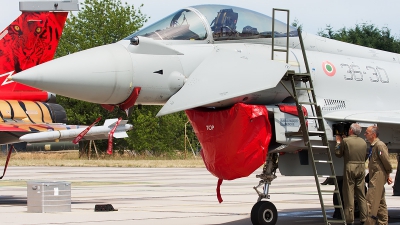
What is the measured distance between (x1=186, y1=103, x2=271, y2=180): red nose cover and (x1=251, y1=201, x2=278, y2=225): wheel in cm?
76

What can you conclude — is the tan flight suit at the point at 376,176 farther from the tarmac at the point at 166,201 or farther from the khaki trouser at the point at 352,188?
the tarmac at the point at 166,201

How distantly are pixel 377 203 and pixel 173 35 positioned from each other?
12.3ft

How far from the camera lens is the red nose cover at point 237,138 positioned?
395 inches

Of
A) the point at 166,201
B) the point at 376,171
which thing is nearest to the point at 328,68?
the point at 376,171

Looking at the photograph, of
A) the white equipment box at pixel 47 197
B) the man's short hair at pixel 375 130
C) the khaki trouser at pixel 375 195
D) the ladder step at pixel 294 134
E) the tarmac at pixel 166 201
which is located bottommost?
the tarmac at pixel 166 201

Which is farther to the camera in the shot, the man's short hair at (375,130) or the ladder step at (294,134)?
the man's short hair at (375,130)

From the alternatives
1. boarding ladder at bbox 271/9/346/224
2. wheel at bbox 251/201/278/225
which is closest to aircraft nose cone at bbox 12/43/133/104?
boarding ladder at bbox 271/9/346/224

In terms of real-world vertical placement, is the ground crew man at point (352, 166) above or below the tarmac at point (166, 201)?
above

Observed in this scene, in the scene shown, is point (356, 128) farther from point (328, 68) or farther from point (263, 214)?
point (263, 214)

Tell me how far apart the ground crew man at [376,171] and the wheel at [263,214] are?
53.7 inches

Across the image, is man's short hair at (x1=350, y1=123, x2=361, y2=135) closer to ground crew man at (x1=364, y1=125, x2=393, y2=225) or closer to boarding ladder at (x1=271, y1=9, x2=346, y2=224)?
ground crew man at (x1=364, y1=125, x2=393, y2=225)

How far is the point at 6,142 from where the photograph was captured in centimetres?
1738

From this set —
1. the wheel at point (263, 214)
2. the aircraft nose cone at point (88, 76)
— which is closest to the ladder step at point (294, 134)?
the wheel at point (263, 214)

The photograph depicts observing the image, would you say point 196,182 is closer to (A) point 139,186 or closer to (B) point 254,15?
(A) point 139,186
